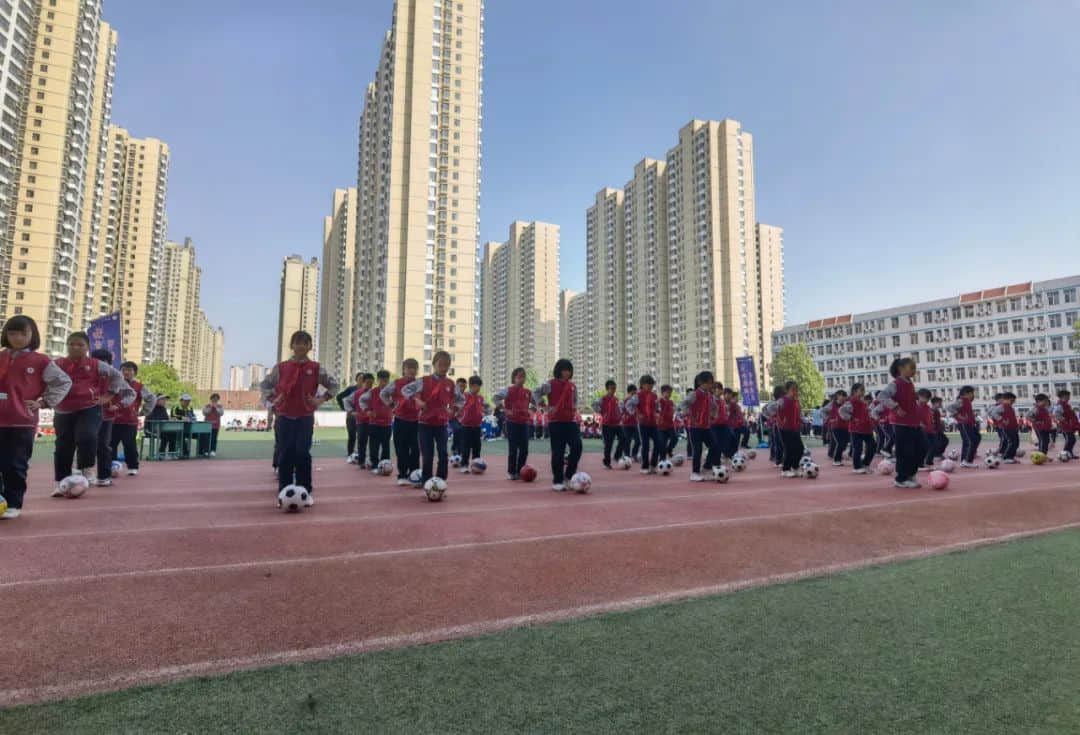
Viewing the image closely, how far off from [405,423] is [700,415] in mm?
5646

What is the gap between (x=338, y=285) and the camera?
11231cm

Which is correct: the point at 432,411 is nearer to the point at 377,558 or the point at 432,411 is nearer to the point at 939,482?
the point at 377,558

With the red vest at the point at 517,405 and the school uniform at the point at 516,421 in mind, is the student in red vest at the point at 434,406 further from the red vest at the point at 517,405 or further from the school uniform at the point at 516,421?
the red vest at the point at 517,405

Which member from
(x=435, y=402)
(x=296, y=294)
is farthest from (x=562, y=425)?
(x=296, y=294)

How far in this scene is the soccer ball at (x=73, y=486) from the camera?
7.84 meters

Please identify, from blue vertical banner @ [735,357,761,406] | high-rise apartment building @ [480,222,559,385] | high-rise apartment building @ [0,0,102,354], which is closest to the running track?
blue vertical banner @ [735,357,761,406]

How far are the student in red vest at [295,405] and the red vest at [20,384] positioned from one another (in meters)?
2.21

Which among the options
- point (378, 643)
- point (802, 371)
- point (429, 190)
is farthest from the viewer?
point (802, 371)

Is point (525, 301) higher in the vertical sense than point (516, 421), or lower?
higher

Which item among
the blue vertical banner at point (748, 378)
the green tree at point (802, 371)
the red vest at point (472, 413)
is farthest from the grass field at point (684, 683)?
the green tree at point (802, 371)

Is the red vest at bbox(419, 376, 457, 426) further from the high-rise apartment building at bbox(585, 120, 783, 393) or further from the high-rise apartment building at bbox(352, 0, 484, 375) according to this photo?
the high-rise apartment building at bbox(585, 120, 783, 393)

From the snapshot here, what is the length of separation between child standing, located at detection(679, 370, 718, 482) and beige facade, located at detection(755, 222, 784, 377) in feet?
348

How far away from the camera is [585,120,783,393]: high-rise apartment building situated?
8994 centimetres

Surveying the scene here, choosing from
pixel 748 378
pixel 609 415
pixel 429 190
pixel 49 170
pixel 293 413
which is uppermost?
pixel 429 190
